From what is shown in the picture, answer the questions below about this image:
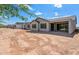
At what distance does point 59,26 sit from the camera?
2307mm

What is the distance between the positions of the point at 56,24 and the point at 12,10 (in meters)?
0.62

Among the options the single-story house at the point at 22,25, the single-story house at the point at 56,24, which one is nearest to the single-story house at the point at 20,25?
the single-story house at the point at 22,25

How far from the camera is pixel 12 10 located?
7.70ft

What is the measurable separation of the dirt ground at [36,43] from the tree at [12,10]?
0.62 feet

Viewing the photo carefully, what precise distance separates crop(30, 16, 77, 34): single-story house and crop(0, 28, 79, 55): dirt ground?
0.26ft

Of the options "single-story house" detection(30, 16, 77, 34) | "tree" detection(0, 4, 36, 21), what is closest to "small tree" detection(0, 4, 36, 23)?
"tree" detection(0, 4, 36, 21)

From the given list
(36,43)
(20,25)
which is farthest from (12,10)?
(36,43)

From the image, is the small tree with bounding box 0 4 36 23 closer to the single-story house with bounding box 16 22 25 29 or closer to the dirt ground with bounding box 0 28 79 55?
the single-story house with bounding box 16 22 25 29

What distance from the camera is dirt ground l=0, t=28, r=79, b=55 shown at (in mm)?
2211

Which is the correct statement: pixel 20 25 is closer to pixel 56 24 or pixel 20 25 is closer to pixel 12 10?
pixel 12 10

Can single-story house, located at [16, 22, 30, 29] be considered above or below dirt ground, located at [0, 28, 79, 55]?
above
